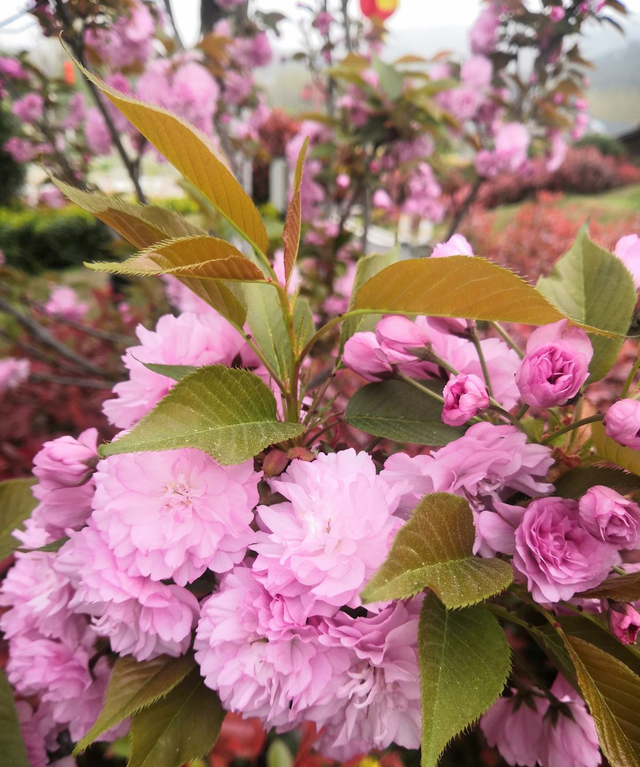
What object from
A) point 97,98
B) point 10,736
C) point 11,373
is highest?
point 97,98

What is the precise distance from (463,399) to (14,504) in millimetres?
600

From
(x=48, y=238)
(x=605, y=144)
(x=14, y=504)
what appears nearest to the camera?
(x=14, y=504)

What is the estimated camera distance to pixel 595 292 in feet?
1.47

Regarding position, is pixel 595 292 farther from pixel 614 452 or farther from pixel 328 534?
pixel 328 534

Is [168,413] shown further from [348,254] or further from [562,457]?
[348,254]

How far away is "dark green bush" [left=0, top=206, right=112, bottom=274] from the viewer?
Answer: 569 centimetres

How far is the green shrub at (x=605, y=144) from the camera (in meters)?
9.52

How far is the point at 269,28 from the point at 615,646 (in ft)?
7.56

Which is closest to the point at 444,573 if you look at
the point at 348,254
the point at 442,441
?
the point at 442,441

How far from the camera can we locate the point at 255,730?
0.68 metres

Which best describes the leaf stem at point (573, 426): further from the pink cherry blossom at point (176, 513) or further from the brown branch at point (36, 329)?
the brown branch at point (36, 329)

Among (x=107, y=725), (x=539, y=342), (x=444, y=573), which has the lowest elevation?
(x=107, y=725)

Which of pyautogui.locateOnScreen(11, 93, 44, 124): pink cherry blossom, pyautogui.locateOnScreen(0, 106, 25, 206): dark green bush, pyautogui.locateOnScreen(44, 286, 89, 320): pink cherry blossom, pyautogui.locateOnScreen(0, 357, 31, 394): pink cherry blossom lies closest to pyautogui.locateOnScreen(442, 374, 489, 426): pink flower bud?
A: pyautogui.locateOnScreen(0, 357, 31, 394): pink cherry blossom

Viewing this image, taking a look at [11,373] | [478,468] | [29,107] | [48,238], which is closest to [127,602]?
[478,468]
